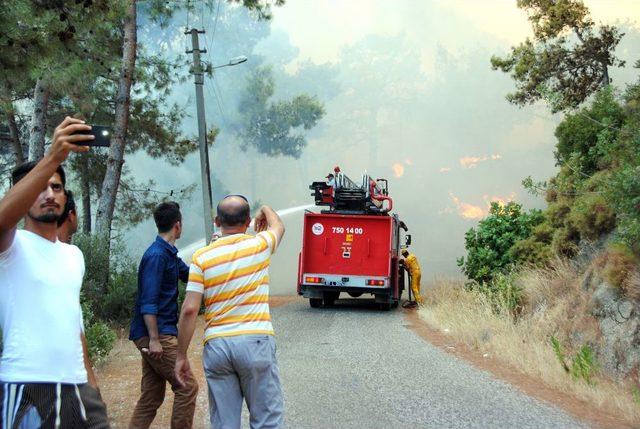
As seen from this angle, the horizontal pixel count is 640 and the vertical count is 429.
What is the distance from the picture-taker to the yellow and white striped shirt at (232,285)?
14.3 feet

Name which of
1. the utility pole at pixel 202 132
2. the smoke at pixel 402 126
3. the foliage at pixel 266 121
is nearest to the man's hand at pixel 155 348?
the utility pole at pixel 202 132

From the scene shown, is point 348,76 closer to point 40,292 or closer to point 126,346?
point 126,346

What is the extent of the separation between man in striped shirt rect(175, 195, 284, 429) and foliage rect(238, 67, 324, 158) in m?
43.9

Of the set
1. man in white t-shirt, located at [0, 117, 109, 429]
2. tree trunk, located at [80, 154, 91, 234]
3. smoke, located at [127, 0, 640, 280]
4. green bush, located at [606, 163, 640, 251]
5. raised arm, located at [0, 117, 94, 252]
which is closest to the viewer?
raised arm, located at [0, 117, 94, 252]

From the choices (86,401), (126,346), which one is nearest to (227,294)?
(86,401)

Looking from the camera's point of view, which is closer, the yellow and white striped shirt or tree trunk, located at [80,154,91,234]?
the yellow and white striped shirt

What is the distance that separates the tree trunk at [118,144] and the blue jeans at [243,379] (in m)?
12.0

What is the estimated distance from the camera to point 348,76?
284 ft

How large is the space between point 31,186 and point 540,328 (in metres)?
10.4

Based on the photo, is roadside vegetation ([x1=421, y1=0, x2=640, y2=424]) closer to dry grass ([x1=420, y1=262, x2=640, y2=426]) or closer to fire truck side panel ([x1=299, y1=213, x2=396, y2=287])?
dry grass ([x1=420, y1=262, x2=640, y2=426])

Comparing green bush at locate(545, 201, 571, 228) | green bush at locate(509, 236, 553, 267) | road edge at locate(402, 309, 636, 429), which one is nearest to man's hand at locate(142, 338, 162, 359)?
road edge at locate(402, 309, 636, 429)

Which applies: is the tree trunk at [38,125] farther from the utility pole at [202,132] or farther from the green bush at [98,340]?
the green bush at [98,340]

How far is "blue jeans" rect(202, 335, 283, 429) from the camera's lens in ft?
14.2

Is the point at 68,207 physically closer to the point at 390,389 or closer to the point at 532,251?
the point at 390,389
